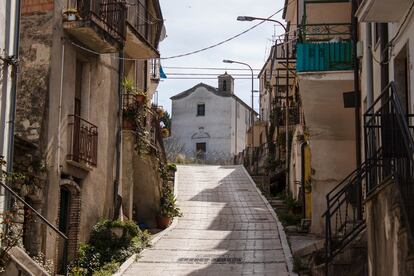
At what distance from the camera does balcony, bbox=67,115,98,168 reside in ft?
60.9

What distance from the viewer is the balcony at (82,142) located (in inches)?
731

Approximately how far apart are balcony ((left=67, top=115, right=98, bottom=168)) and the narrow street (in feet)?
9.35

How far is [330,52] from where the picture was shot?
20.3m

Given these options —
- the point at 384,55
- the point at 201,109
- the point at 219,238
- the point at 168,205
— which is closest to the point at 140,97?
the point at 168,205

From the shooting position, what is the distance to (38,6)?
704 inches

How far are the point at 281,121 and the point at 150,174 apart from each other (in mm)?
13396

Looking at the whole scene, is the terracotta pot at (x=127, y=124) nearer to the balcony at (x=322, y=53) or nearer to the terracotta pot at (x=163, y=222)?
the terracotta pot at (x=163, y=222)

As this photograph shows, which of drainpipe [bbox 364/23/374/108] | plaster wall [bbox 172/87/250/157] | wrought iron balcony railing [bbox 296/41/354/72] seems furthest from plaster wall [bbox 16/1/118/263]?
→ plaster wall [bbox 172/87/250/157]

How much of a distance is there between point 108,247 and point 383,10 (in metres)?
9.92

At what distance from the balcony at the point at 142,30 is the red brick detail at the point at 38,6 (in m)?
4.45

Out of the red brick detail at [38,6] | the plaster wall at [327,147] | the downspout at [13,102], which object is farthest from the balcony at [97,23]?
the plaster wall at [327,147]

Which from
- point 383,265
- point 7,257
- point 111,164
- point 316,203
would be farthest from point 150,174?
point 383,265

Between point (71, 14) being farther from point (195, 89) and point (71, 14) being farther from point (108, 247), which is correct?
point (195, 89)

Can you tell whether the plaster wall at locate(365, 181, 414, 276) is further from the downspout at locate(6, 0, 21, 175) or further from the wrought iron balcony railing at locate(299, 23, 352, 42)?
the wrought iron balcony railing at locate(299, 23, 352, 42)
